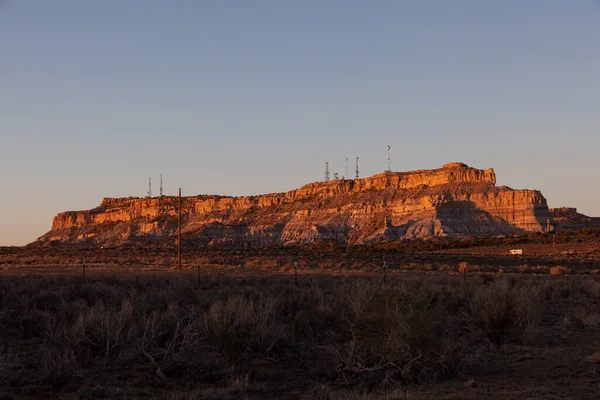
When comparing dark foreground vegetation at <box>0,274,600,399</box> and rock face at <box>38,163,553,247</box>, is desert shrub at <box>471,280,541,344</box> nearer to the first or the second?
dark foreground vegetation at <box>0,274,600,399</box>

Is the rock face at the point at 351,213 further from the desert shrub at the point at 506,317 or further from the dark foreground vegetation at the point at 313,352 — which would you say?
the dark foreground vegetation at the point at 313,352

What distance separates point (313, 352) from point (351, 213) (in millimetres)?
112727

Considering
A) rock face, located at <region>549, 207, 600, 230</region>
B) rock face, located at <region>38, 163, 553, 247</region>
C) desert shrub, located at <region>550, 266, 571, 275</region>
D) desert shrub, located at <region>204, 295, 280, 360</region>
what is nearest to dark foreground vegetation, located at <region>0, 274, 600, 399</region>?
desert shrub, located at <region>204, 295, 280, 360</region>

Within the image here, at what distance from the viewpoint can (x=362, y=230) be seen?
377 ft

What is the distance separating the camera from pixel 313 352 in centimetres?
1289

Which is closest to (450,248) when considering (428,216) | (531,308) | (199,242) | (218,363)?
(428,216)

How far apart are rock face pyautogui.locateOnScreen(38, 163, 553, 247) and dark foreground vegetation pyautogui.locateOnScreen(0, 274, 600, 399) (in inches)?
3518

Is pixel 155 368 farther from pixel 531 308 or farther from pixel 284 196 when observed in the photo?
pixel 284 196

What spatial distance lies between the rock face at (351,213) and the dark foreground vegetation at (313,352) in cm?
8936

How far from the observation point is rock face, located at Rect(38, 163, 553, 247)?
108 m

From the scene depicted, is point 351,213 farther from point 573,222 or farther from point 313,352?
point 313,352

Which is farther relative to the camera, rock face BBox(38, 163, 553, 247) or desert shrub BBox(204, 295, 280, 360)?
rock face BBox(38, 163, 553, 247)

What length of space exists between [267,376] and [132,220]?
501ft

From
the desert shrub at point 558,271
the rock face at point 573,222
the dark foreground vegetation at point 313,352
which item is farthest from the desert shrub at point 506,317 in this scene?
the rock face at point 573,222
